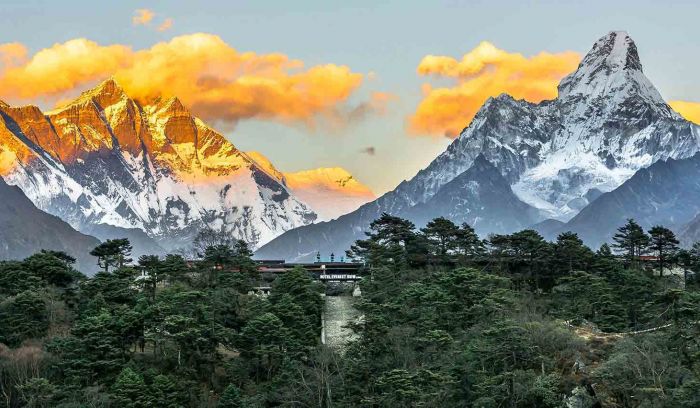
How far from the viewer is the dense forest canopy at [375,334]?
211ft

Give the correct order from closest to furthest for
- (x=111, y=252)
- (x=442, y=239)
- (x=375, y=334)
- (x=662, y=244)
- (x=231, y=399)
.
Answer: (x=231, y=399) → (x=375, y=334) → (x=662, y=244) → (x=111, y=252) → (x=442, y=239)

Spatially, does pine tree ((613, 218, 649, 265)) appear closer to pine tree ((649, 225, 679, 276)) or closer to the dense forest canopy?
pine tree ((649, 225, 679, 276))

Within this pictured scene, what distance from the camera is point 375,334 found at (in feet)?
251

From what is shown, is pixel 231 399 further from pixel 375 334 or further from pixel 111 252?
pixel 111 252

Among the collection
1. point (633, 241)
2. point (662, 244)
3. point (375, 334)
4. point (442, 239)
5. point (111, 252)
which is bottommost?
point (375, 334)

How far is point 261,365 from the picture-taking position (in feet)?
256

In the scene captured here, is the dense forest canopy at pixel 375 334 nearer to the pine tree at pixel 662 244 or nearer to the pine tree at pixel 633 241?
the pine tree at pixel 662 244

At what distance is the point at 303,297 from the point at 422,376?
25998mm

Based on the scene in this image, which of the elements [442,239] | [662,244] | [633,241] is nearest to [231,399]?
[442,239]

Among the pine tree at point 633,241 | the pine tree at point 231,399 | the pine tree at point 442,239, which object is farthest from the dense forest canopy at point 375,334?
the pine tree at point 633,241

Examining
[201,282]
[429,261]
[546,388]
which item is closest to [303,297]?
[201,282]

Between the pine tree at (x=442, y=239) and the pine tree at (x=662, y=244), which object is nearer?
the pine tree at (x=662, y=244)

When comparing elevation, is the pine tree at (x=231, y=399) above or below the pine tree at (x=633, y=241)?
below

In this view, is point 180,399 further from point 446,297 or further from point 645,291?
point 645,291
